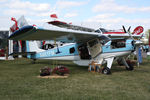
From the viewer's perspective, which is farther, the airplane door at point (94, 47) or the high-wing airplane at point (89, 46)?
the airplane door at point (94, 47)

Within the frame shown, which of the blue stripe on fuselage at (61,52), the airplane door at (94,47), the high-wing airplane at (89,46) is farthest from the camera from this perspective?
the blue stripe on fuselage at (61,52)

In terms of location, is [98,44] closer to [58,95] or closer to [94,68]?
[94,68]

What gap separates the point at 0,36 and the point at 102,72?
2258 cm

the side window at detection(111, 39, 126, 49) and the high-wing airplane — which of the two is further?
the side window at detection(111, 39, 126, 49)

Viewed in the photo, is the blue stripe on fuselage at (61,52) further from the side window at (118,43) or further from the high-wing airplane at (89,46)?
the side window at (118,43)

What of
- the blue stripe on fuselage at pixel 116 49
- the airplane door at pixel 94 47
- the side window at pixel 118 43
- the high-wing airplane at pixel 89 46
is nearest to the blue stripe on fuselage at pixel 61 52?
the high-wing airplane at pixel 89 46

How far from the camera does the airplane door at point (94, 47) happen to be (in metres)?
9.27

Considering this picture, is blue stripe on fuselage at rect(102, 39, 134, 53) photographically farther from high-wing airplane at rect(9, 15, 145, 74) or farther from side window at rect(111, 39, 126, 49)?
side window at rect(111, 39, 126, 49)

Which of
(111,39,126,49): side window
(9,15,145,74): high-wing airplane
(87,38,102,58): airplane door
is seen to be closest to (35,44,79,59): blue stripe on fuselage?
(9,15,145,74): high-wing airplane

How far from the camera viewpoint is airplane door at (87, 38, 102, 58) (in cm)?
927

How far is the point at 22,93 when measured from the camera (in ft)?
14.7

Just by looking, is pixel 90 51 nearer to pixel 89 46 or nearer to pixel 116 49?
pixel 89 46

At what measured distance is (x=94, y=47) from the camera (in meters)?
9.54

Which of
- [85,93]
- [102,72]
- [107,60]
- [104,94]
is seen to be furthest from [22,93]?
[107,60]
